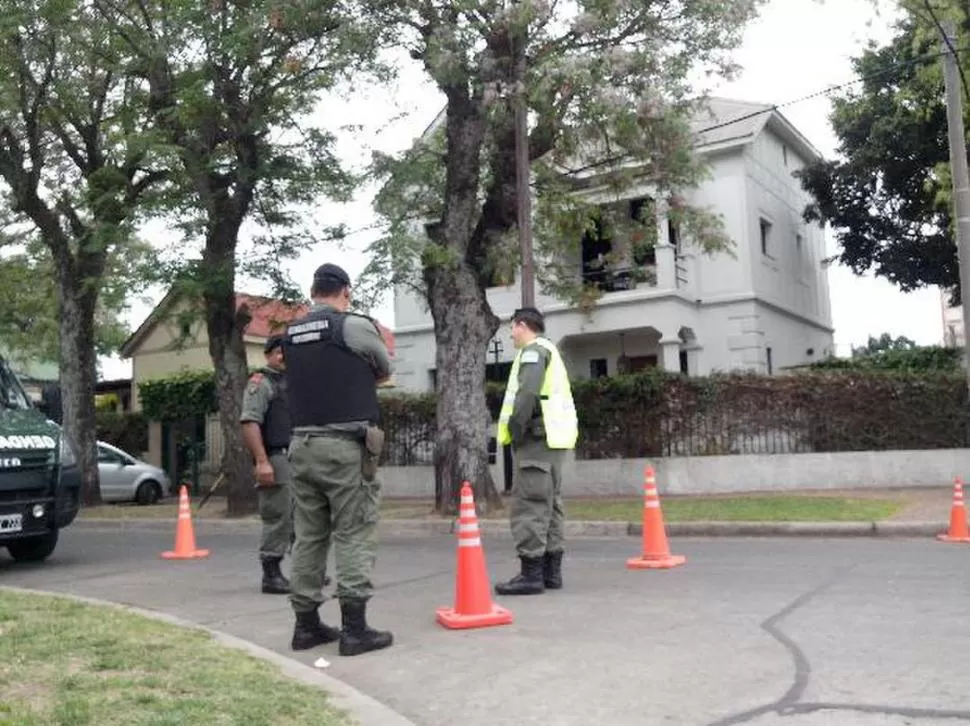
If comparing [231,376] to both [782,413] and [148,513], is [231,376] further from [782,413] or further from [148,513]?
[782,413]

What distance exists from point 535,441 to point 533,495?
36 centimetres

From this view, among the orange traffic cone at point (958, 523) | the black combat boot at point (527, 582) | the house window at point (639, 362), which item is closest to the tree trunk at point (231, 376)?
the black combat boot at point (527, 582)

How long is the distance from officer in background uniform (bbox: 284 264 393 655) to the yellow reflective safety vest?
1.56 metres

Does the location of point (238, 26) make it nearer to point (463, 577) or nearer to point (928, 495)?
point (463, 577)

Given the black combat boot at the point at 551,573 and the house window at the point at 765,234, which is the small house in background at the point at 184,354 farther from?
the house window at the point at 765,234

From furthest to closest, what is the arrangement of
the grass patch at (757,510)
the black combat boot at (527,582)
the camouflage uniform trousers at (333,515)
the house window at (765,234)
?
1. the house window at (765,234)
2. the grass patch at (757,510)
3. the black combat boot at (527,582)
4. the camouflage uniform trousers at (333,515)

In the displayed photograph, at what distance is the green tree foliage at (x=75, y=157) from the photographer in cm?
1532

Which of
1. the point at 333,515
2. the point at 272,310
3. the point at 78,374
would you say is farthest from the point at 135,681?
the point at 78,374

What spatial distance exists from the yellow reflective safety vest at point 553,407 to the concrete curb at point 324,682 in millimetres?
2240

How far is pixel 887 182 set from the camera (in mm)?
22109

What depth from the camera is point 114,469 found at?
72.4ft

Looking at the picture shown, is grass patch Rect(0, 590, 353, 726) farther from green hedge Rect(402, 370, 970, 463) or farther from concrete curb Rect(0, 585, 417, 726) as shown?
green hedge Rect(402, 370, 970, 463)

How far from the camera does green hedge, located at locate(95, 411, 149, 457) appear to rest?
86.6ft

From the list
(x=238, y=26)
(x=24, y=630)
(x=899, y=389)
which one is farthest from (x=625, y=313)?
(x=24, y=630)
